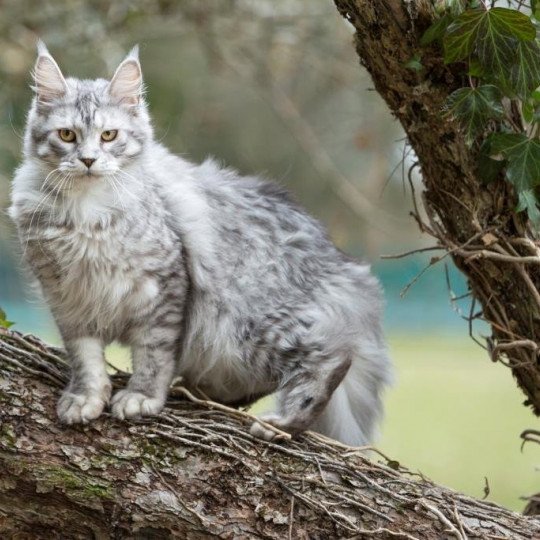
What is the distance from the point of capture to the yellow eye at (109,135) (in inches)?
91.8

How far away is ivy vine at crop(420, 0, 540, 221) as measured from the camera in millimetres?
2086

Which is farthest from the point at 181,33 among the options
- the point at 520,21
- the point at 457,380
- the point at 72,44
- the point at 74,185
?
the point at 457,380

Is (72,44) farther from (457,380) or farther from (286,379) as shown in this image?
(457,380)

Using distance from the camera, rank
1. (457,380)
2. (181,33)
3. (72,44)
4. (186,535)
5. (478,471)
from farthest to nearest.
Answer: (457,380), (478,471), (181,33), (72,44), (186,535)

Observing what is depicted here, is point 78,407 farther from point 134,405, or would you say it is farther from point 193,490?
point 193,490

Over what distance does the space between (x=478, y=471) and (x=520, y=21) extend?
4.08 m

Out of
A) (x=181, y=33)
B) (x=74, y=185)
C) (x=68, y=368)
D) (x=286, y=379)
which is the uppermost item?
(x=181, y=33)

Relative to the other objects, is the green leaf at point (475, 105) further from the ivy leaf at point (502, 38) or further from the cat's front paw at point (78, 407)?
the cat's front paw at point (78, 407)

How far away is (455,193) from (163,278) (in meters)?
0.81

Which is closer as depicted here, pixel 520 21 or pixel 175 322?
pixel 520 21

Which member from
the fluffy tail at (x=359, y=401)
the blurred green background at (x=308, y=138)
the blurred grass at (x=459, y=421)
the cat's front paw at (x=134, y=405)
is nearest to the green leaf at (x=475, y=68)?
the blurred green background at (x=308, y=138)

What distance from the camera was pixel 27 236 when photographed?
2.36 m

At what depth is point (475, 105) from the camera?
2162 millimetres

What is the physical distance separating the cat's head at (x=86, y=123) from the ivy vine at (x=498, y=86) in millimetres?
800
